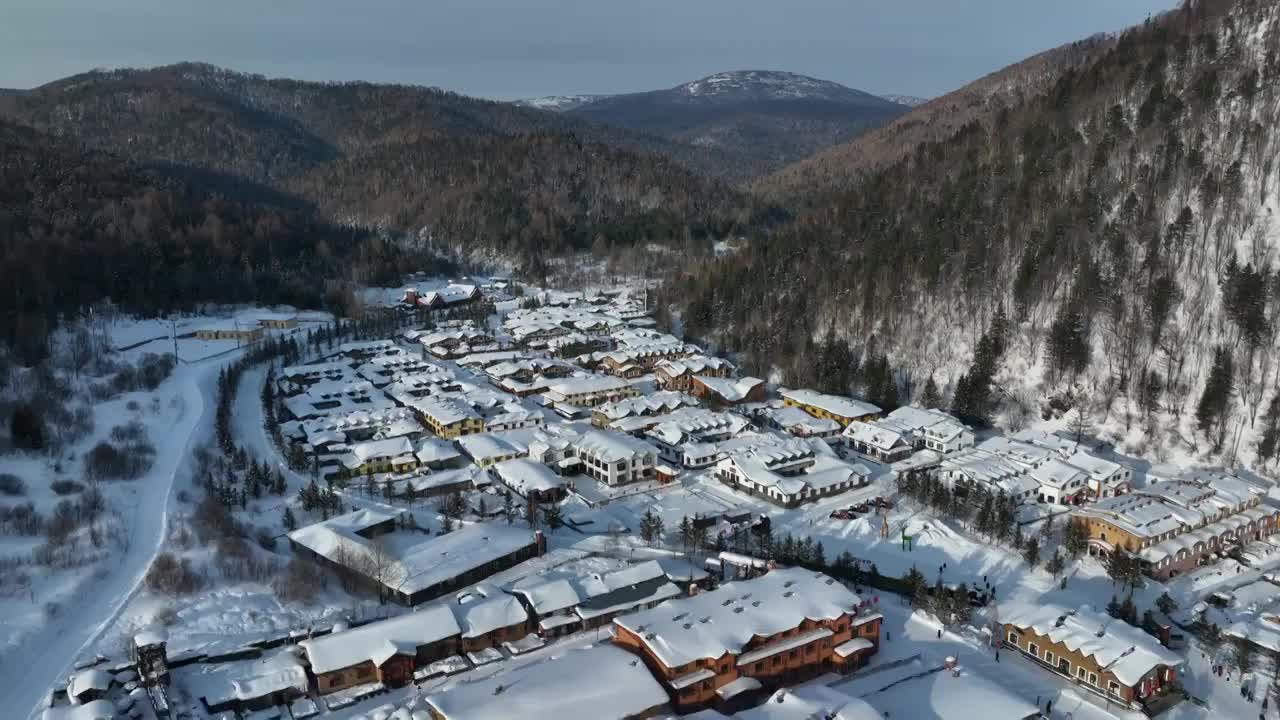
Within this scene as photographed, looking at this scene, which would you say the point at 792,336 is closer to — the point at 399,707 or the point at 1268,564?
the point at 1268,564

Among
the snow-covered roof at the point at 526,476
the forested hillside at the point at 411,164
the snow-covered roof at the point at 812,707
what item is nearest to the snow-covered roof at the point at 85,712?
the snow-covered roof at the point at 812,707

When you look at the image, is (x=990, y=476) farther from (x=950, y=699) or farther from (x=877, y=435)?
(x=950, y=699)

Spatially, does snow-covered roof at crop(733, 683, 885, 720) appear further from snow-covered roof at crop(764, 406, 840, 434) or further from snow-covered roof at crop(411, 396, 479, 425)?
snow-covered roof at crop(411, 396, 479, 425)

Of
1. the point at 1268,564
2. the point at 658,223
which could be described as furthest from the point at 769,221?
the point at 1268,564

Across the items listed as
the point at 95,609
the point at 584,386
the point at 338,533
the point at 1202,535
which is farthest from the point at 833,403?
the point at 95,609

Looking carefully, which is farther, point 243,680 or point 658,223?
point 658,223

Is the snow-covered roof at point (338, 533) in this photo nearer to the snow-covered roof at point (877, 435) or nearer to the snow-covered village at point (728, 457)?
the snow-covered village at point (728, 457)

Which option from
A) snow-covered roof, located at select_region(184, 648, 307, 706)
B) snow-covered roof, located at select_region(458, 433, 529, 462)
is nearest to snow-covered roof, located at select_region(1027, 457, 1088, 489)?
snow-covered roof, located at select_region(458, 433, 529, 462)
